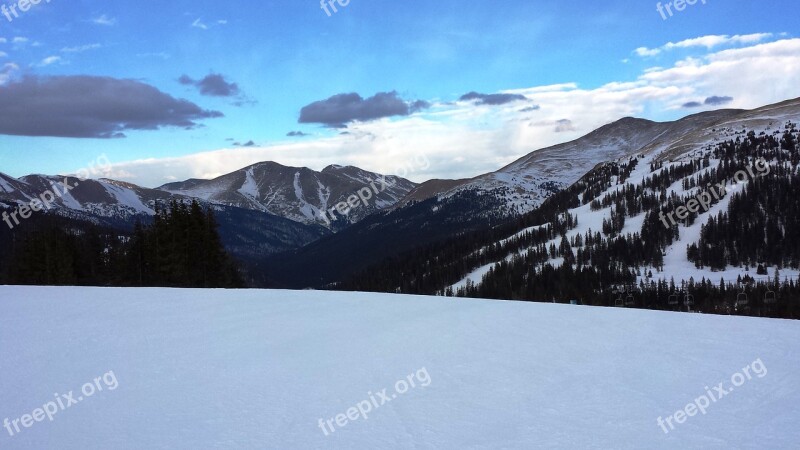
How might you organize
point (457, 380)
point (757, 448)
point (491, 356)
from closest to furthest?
point (757, 448) < point (457, 380) < point (491, 356)

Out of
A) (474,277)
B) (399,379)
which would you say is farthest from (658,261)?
(399,379)

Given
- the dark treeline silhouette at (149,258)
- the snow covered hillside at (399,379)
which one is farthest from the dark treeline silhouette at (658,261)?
the snow covered hillside at (399,379)

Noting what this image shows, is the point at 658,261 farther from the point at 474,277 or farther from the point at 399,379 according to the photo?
the point at 399,379

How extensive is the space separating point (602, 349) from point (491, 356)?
2141 mm

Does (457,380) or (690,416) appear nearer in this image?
(690,416)

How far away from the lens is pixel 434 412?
23.3 ft

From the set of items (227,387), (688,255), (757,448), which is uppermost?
(227,387)

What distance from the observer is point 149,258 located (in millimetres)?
46031

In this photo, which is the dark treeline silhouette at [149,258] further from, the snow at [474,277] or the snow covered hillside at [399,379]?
the snow at [474,277]

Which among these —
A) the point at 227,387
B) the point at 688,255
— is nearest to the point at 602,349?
the point at 227,387

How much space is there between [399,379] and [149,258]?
143ft

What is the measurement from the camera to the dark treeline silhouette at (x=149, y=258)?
1759 inches

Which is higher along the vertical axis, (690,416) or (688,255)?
(690,416)

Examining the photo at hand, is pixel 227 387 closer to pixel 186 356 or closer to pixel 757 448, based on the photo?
pixel 186 356
